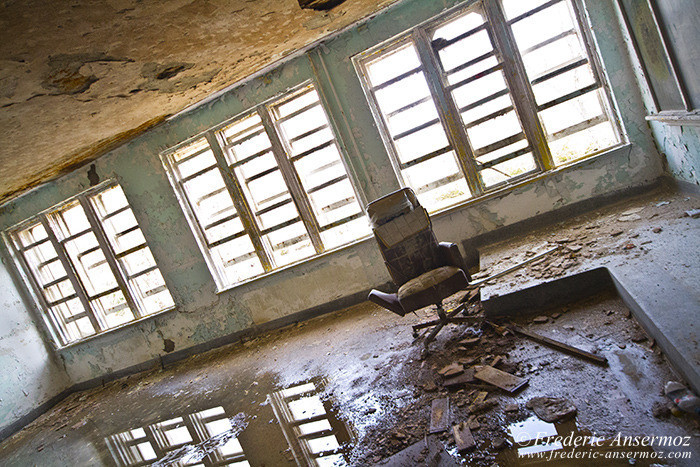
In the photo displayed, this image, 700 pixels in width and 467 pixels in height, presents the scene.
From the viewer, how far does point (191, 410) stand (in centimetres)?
382

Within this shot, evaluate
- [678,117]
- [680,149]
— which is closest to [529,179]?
[680,149]

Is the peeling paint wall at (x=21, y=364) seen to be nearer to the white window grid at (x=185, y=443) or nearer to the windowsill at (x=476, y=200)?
the windowsill at (x=476, y=200)

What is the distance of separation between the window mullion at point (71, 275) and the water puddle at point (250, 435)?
295 cm

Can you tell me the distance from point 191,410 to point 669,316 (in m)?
3.99

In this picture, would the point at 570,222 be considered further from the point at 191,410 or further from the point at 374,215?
the point at 191,410

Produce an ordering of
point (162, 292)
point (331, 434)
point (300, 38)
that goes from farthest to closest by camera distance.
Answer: point (162, 292), point (300, 38), point (331, 434)

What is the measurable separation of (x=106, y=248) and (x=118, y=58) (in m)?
3.72

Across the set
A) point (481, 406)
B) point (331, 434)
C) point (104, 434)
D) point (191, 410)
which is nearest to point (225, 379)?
point (191, 410)

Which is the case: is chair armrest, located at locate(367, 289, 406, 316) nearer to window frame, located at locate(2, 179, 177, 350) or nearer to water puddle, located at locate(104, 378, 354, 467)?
water puddle, located at locate(104, 378, 354, 467)

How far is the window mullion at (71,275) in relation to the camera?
6066 millimetres

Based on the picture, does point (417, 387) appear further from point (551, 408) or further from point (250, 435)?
point (250, 435)

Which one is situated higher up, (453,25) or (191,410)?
(453,25)

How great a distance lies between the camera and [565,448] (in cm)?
173

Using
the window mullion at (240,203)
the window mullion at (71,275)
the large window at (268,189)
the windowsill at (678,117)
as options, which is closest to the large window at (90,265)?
the window mullion at (71,275)
